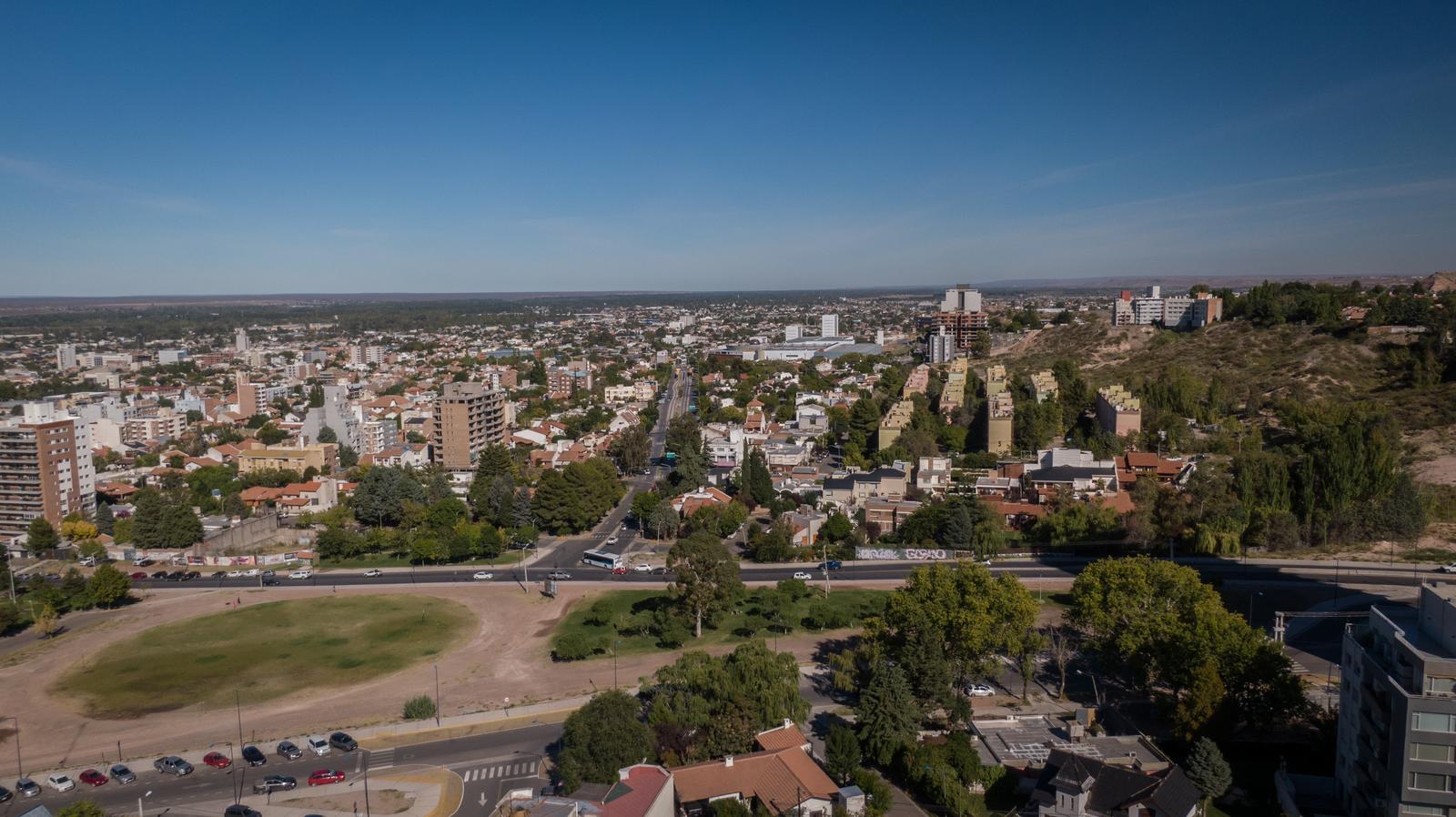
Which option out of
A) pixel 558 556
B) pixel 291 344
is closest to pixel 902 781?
pixel 558 556

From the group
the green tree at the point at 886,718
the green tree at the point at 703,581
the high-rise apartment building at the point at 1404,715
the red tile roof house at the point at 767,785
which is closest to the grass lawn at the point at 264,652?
the green tree at the point at 703,581

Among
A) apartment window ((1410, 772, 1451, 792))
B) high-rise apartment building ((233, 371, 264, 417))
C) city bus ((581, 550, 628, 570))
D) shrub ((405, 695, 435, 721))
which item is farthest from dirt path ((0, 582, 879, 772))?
high-rise apartment building ((233, 371, 264, 417))

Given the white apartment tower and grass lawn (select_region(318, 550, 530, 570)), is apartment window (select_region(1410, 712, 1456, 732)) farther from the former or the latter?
the white apartment tower

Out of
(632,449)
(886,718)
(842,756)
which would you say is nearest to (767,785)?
(842,756)

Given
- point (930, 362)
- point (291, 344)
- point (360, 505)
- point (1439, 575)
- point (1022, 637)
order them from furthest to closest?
point (291, 344), point (930, 362), point (360, 505), point (1439, 575), point (1022, 637)

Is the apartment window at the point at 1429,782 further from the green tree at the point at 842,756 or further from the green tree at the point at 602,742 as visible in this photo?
the green tree at the point at 602,742

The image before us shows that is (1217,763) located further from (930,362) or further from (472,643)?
(930,362)
